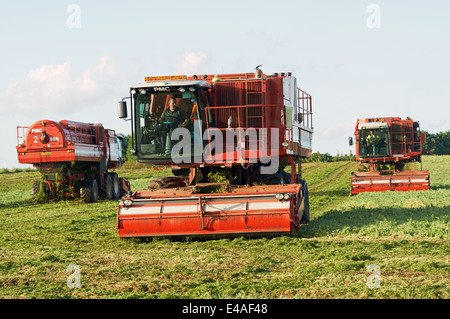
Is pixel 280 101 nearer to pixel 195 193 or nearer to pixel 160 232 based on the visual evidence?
pixel 195 193

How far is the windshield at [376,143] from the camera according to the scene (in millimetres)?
28797

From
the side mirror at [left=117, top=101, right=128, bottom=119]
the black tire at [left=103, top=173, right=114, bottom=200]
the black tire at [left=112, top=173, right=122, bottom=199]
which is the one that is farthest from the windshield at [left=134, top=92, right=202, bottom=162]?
the black tire at [left=112, top=173, right=122, bottom=199]

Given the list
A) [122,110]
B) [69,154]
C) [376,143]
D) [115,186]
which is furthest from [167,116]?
[376,143]

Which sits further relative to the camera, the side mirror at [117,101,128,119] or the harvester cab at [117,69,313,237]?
the side mirror at [117,101,128,119]

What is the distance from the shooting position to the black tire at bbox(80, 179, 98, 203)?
24.0 metres

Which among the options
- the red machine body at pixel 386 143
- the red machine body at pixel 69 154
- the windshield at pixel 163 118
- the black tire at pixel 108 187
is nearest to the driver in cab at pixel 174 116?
the windshield at pixel 163 118

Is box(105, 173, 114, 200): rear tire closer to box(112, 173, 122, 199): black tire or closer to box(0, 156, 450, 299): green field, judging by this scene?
box(112, 173, 122, 199): black tire

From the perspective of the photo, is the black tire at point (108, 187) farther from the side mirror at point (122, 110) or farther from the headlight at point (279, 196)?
the headlight at point (279, 196)

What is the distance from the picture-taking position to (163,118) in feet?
40.8

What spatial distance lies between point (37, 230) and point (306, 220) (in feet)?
21.4

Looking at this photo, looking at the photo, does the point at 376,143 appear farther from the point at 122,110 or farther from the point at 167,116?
the point at 122,110

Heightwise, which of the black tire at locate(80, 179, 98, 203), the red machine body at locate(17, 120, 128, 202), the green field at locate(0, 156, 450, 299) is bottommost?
the green field at locate(0, 156, 450, 299)

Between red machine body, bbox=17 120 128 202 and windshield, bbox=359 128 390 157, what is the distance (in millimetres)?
12054
